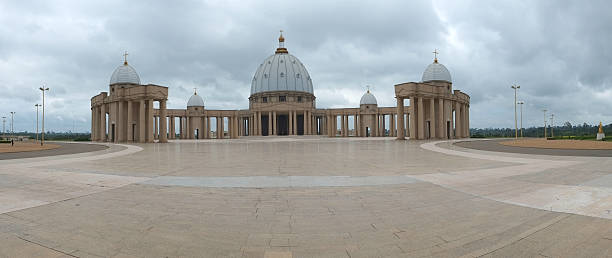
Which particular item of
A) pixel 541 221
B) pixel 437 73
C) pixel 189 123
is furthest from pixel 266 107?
pixel 541 221

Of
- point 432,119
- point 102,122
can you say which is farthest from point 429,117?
point 102,122

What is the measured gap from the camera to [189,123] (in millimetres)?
75562

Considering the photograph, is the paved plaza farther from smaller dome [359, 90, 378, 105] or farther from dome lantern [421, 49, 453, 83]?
smaller dome [359, 90, 378, 105]

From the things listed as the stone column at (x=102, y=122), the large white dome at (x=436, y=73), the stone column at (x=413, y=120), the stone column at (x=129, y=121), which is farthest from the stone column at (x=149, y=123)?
the large white dome at (x=436, y=73)

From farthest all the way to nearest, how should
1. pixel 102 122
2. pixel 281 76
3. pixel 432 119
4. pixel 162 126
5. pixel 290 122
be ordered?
1. pixel 281 76
2. pixel 290 122
3. pixel 102 122
4. pixel 432 119
5. pixel 162 126

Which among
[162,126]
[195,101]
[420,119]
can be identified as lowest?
[162,126]

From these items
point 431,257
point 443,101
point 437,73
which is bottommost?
point 431,257

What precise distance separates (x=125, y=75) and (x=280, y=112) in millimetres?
35265

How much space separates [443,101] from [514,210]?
48605 mm

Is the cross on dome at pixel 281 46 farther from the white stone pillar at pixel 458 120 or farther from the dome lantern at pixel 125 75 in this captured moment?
the white stone pillar at pixel 458 120

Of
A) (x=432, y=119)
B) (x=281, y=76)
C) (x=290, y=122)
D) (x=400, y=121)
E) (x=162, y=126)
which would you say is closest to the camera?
(x=162, y=126)

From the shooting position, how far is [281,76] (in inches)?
3455

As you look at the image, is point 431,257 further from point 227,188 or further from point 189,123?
point 189,123

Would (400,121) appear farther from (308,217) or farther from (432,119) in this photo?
(308,217)
